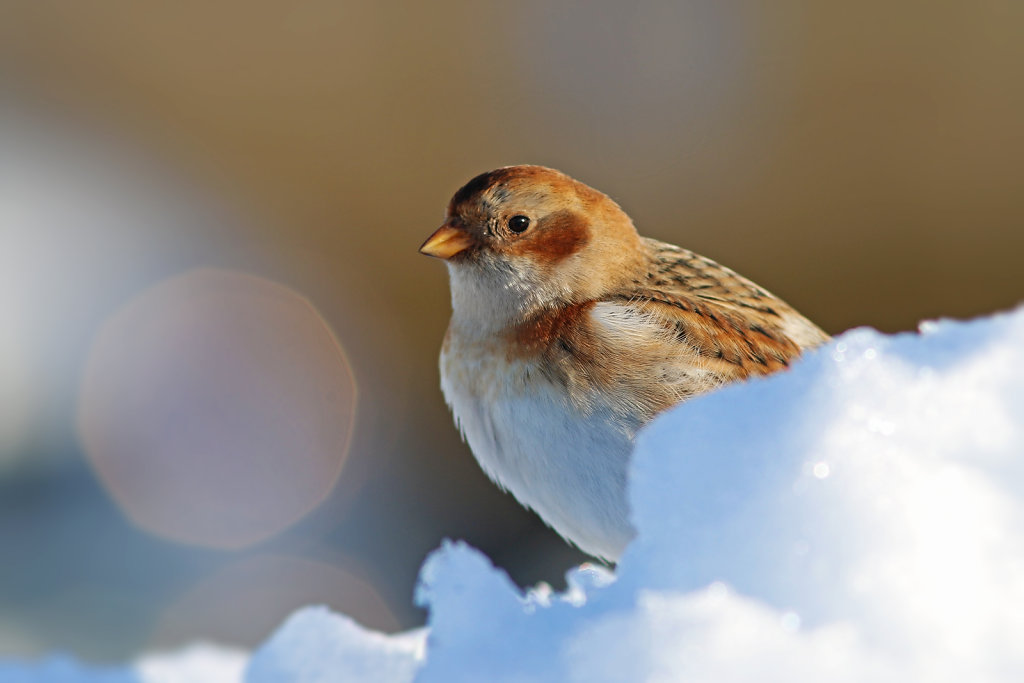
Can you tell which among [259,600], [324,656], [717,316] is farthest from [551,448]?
[259,600]

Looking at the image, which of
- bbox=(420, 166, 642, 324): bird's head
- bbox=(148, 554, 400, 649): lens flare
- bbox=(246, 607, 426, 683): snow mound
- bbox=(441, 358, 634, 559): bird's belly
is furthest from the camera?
bbox=(148, 554, 400, 649): lens flare

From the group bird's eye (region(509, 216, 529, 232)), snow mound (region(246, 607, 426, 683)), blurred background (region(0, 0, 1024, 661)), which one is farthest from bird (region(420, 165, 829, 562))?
blurred background (region(0, 0, 1024, 661))

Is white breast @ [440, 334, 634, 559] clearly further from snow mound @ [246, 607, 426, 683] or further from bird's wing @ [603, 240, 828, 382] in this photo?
snow mound @ [246, 607, 426, 683]

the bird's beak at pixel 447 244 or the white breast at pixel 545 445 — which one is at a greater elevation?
the bird's beak at pixel 447 244

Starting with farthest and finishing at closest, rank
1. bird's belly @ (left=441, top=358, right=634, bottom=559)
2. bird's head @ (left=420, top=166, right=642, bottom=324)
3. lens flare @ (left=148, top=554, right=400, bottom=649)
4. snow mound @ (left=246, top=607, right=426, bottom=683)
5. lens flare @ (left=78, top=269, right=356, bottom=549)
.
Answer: lens flare @ (left=78, top=269, right=356, bottom=549) < lens flare @ (left=148, top=554, right=400, bottom=649) < bird's head @ (left=420, top=166, right=642, bottom=324) < bird's belly @ (left=441, top=358, right=634, bottom=559) < snow mound @ (left=246, top=607, right=426, bottom=683)

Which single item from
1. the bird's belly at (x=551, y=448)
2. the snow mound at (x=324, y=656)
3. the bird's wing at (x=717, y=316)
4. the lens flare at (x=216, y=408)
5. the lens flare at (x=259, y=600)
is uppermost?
the lens flare at (x=216, y=408)

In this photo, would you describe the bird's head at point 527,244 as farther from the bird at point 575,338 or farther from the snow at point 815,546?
the snow at point 815,546

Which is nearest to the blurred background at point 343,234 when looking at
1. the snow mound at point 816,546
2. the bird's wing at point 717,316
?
the bird's wing at point 717,316

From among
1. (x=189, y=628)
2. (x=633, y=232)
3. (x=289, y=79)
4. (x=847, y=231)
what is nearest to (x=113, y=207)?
(x=289, y=79)
